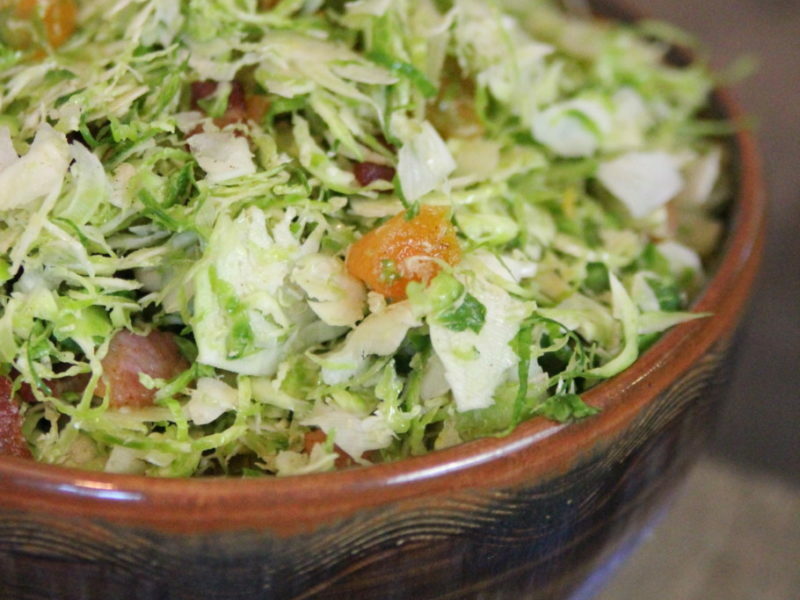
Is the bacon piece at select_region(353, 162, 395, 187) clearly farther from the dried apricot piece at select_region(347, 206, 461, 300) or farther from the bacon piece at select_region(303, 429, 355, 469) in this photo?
the bacon piece at select_region(303, 429, 355, 469)

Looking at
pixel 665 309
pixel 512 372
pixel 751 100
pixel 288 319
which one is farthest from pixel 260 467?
pixel 751 100

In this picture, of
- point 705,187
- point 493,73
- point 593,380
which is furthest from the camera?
point 705,187

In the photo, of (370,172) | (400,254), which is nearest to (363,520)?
(400,254)

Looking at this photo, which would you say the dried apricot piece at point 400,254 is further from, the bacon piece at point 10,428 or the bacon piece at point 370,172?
the bacon piece at point 10,428

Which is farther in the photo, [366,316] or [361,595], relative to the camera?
[366,316]

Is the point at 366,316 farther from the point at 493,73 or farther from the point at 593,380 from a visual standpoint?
the point at 493,73

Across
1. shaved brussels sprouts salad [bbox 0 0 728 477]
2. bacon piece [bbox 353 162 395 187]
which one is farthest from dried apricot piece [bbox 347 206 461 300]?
bacon piece [bbox 353 162 395 187]

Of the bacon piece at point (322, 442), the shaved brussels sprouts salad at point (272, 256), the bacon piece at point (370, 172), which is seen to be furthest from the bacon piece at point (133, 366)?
the bacon piece at point (370, 172)

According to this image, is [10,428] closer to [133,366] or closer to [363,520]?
[133,366]
